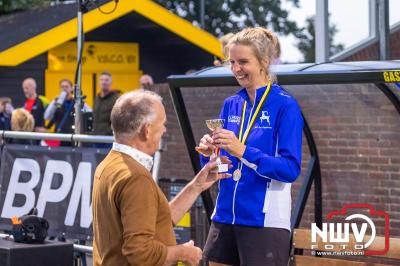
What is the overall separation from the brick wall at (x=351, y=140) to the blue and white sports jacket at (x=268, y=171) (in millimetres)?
1977

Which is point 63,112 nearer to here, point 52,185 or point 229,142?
point 52,185

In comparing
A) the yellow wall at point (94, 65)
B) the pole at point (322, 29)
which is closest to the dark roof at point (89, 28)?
the yellow wall at point (94, 65)

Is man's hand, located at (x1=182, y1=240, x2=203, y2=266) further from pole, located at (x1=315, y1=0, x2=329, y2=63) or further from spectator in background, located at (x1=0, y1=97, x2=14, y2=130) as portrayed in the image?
spectator in background, located at (x1=0, y1=97, x2=14, y2=130)

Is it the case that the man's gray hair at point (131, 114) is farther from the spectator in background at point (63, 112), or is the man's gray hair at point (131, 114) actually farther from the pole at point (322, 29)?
the spectator in background at point (63, 112)

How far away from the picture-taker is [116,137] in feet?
14.4

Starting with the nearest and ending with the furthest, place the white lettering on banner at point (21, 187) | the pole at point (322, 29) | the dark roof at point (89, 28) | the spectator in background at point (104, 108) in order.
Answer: the white lettering on banner at point (21, 187) → the spectator in background at point (104, 108) → the pole at point (322, 29) → the dark roof at point (89, 28)

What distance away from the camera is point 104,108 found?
1321cm

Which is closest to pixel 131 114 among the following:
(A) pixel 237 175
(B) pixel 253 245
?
(A) pixel 237 175

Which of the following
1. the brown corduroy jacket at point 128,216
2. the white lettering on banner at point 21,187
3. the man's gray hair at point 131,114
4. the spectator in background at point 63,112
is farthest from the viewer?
the spectator in background at point 63,112

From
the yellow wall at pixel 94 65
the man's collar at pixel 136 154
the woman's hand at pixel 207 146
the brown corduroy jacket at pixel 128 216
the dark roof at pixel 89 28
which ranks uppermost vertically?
the dark roof at pixel 89 28

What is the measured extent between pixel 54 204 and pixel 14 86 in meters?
11.7

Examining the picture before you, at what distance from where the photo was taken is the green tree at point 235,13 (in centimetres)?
3656

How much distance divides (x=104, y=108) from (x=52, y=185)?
5149mm

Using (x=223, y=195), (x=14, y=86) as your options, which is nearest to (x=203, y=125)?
(x=223, y=195)
